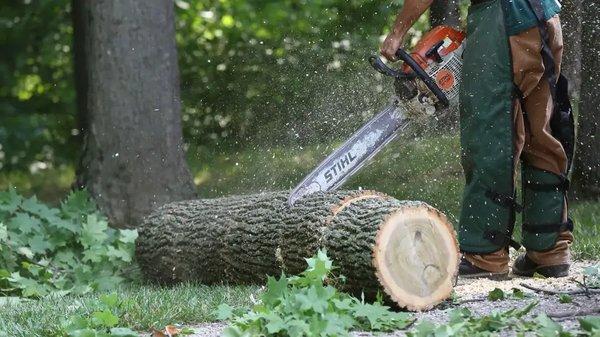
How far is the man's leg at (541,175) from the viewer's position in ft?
17.2

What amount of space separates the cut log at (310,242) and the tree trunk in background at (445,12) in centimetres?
456

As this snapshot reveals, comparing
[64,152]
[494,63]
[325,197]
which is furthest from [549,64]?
[64,152]

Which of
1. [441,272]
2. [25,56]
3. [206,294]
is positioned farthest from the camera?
[25,56]

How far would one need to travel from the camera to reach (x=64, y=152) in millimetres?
11719

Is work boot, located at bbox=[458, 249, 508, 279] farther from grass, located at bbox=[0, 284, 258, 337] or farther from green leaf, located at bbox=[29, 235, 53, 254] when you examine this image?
green leaf, located at bbox=[29, 235, 53, 254]

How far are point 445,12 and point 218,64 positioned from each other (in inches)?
118

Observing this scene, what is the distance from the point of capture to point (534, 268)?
5.58 m

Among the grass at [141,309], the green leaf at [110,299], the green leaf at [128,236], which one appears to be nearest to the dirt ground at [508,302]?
the grass at [141,309]

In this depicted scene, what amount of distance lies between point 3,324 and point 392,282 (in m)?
1.60

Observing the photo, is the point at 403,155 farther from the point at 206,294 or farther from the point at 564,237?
the point at 206,294

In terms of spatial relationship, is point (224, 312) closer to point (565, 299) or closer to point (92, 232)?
point (565, 299)

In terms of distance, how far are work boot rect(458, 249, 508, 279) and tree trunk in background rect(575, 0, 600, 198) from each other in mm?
3063

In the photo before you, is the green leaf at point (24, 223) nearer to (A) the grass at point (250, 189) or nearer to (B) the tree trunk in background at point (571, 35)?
(A) the grass at point (250, 189)

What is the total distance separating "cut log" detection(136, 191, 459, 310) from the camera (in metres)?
4.47
